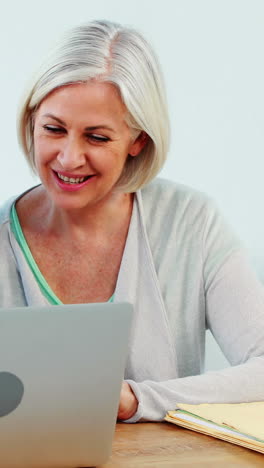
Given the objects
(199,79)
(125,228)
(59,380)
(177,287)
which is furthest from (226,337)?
(199,79)

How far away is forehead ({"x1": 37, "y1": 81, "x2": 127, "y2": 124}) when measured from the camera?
2.02m

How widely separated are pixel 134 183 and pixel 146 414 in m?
0.69

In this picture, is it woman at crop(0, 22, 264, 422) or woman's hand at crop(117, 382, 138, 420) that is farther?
woman at crop(0, 22, 264, 422)

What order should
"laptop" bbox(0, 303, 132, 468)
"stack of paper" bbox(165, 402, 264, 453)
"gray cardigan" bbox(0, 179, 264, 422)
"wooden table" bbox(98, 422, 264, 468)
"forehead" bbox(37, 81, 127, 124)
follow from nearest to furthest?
"laptop" bbox(0, 303, 132, 468) → "wooden table" bbox(98, 422, 264, 468) → "stack of paper" bbox(165, 402, 264, 453) → "forehead" bbox(37, 81, 127, 124) → "gray cardigan" bbox(0, 179, 264, 422)

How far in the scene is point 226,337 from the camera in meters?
2.19

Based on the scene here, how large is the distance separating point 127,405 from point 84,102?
0.67 m

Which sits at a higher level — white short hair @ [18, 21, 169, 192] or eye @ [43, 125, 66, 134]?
white short hair @ [18, 21, 169, 192]

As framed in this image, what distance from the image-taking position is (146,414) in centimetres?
177

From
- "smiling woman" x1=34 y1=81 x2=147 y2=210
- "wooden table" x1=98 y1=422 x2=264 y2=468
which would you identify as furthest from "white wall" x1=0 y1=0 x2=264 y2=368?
"wooden table" x1=98 y1=422 x2=264 y2=468

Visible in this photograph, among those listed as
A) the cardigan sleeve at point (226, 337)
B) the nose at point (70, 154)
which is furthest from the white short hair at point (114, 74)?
the cardigan sleeve at point (226, 337)

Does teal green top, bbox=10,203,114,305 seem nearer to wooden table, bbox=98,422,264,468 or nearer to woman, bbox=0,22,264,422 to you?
woman, bbox=0,22,264,422

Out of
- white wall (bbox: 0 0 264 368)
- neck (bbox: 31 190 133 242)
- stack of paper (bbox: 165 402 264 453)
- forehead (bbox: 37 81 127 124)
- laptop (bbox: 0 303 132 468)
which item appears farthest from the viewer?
white wall (bbox: 0 0 264 368)

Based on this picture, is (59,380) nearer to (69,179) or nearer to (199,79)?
(69,179)

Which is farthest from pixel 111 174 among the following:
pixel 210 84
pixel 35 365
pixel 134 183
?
pixel 210 84
